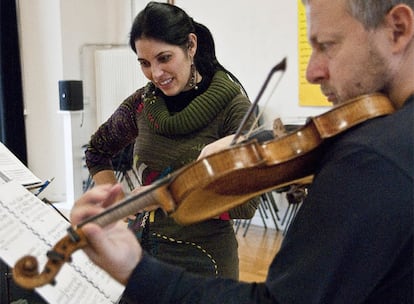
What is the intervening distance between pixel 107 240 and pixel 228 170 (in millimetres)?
191

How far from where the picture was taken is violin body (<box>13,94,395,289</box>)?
0.67 m

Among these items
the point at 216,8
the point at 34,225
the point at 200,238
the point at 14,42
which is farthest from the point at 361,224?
the point at 14,42

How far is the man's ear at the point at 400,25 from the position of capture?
0.69 metres

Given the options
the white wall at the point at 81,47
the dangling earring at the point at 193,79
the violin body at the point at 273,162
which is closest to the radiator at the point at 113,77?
the white wall at the point at 81,47

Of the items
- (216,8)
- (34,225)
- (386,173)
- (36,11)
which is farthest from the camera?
(36,11)

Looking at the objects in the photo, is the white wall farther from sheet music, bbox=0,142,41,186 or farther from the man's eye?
the man's eye

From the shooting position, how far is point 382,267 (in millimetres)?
627

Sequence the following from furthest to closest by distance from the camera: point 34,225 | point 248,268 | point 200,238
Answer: point 248,268
point 200,238
point 34,225

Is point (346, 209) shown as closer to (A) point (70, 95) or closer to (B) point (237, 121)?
(B) point (237, 121)

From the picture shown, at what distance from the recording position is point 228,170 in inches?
27.1

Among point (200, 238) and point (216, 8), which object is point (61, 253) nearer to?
point (200, 238)

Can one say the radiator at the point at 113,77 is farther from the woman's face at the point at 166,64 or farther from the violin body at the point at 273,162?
the violin body at the point at 273,162

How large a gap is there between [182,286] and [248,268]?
2.45m

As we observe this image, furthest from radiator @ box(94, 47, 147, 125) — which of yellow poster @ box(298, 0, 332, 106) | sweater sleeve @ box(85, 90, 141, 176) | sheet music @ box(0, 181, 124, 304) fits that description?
sheet music @ box(0, 181, 124, 304)
